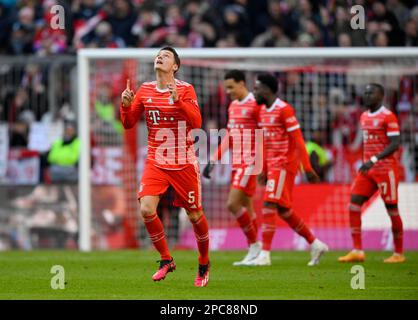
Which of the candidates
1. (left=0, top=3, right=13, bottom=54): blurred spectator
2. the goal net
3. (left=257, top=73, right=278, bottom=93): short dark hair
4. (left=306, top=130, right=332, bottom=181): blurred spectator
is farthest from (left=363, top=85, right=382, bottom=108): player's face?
(left=0, top=3, right=13, bottom=54): blurred spectator

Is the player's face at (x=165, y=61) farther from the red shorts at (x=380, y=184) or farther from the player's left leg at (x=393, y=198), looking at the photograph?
the player's left leg at (x=393, y=198)

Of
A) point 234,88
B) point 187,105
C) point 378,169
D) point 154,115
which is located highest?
point 234,88

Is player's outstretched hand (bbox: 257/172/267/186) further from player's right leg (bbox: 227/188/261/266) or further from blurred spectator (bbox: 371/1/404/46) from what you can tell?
blurred spectator (bbox: 371/1/404/46)

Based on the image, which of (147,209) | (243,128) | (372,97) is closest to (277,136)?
(243,128)

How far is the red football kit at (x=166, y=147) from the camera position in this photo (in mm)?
11984

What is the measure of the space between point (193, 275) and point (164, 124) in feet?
7.88

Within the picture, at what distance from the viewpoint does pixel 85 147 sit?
63.1 ft

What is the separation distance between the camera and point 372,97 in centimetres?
1578

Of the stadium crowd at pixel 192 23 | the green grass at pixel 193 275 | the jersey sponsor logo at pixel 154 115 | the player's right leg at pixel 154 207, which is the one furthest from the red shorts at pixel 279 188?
the stadium crowd at pixel 192 23

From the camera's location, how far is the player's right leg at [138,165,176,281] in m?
11.9

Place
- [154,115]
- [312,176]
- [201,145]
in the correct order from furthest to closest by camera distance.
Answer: [201,145] < [312,176] < [154,115]

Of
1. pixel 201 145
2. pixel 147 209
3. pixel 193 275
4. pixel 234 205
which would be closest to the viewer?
pixel 147 209

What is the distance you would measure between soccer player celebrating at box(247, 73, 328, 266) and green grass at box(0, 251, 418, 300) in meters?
0.39

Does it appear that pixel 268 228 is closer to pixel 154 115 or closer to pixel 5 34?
pixel 154 115
